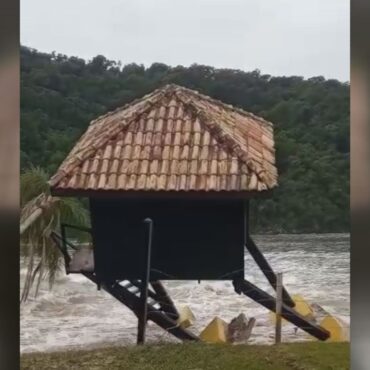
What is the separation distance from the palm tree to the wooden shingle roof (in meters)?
0.03

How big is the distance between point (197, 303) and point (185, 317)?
0.04m

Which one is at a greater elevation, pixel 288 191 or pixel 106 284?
pixel 288 191

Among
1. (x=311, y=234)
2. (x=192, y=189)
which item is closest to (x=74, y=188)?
(x=192, y=189)

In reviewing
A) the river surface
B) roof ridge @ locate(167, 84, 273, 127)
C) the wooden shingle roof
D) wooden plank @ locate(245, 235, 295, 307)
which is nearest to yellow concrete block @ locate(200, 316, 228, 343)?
the river surface

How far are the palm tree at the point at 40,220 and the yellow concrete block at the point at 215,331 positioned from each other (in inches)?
12.4

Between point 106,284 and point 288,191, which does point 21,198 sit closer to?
point 106,284

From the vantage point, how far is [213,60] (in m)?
1.46

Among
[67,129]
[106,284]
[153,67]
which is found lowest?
[106,284]

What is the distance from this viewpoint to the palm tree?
1451mm

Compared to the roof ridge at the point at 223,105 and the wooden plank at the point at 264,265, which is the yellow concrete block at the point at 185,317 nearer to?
the wooden plank at the point at 264,265

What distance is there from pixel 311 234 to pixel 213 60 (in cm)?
40

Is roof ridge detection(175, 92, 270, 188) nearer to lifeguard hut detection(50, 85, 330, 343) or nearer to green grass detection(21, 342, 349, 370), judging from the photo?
lifeguard hut detection(50, 85, 330, 343)

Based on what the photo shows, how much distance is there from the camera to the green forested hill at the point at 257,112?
1.46 meters

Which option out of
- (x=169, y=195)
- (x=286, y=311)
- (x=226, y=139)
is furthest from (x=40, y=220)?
(x=286, y=311)
